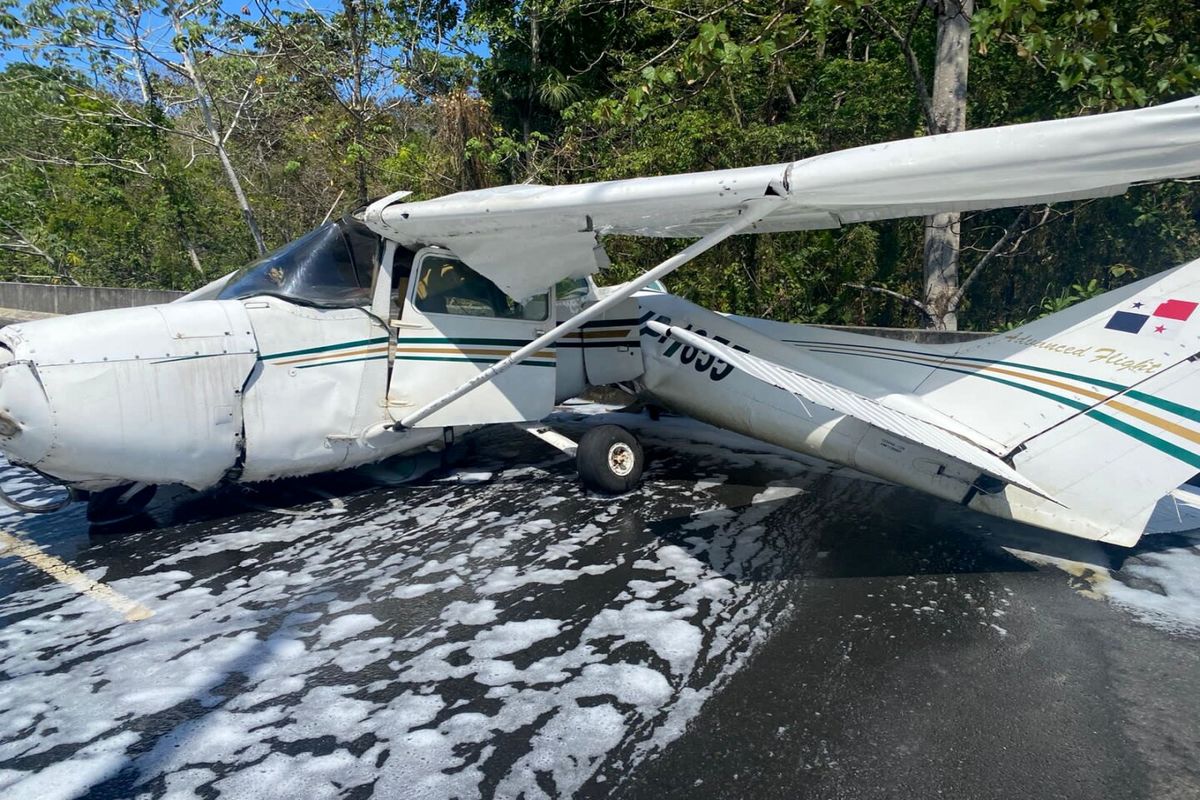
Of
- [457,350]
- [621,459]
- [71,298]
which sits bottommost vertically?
[621,459]

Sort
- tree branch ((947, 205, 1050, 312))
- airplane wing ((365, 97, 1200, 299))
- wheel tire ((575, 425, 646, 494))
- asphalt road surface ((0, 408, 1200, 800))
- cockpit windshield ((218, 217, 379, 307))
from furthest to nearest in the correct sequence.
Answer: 1. tree branch ((947, 205, 1050, 312))
2. wheel tire ((575, 425, 646, 494))
3. cockpit windshield ((218, 217, 379, 307))
4. airplane wing ((365, 97, 1200, 299))
5. asphalt road surface ((0, 408, 1200, 800))

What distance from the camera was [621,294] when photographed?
5418 millimetres

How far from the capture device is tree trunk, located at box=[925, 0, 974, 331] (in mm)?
8188

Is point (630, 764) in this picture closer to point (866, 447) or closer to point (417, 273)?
point (866, 447)

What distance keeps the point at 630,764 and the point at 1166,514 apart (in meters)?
4.87

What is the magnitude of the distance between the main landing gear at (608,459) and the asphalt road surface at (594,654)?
1.02 feet

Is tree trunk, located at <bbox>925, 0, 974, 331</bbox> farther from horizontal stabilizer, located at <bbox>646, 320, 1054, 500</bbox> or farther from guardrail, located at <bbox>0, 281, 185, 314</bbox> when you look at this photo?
guardrail, located at <bbox>0, 281, 185, 314</bbox>

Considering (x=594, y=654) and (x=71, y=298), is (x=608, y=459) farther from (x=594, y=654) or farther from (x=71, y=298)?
(x=71, y=298)

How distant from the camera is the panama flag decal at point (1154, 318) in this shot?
4.55 metres

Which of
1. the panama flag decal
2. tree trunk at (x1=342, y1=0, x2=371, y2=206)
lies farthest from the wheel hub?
tree trunk at (x1=342, y1=0, x2=371, y2=206)

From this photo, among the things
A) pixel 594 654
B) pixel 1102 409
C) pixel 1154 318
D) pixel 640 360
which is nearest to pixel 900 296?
pixel 640 360

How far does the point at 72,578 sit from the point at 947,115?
355 inches

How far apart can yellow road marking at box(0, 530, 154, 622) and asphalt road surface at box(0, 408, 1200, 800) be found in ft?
0.07

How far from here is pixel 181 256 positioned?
22250 millimetres
